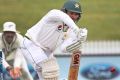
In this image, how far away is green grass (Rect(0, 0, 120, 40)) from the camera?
1692 centimetres

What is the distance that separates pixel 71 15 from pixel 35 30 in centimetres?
58

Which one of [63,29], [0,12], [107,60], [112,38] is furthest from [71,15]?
[0,12]

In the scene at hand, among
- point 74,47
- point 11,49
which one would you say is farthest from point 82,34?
point 11,49

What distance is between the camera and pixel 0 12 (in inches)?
726

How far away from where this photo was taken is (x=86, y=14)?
18000 millimetres

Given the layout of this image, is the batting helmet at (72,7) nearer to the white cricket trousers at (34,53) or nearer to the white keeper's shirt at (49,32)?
the white keeper's shirt at (49,32)

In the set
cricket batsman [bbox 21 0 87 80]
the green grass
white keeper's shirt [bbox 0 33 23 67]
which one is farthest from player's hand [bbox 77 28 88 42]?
the green grass

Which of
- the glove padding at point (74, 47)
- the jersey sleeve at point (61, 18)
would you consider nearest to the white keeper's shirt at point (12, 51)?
the jersey sleeve at point (61, 18)

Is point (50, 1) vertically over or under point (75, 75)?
over

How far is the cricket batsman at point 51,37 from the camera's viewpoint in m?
8.62

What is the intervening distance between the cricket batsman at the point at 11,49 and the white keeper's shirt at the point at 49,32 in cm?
125

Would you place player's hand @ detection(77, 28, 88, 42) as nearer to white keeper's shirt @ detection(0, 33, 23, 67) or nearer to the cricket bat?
the cricket bat

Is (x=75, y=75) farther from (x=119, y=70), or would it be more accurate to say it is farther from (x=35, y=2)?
(x=35, y=2)

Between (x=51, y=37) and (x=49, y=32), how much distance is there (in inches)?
3.1
